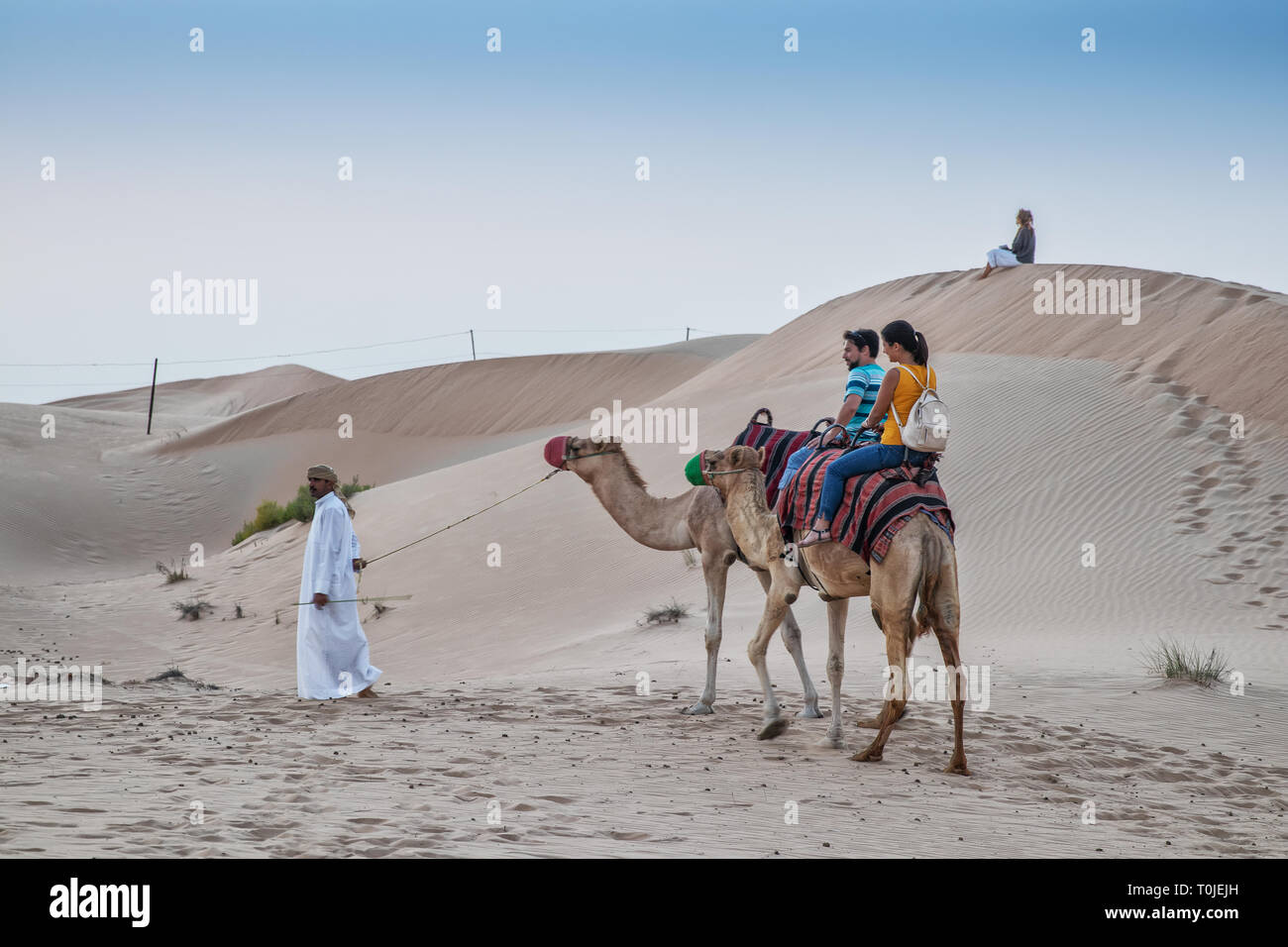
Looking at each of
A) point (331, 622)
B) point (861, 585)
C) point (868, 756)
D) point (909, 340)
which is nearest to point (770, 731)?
point (868, 756)

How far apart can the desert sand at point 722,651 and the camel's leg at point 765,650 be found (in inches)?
6.7

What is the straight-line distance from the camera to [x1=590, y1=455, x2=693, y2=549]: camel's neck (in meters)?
9.77

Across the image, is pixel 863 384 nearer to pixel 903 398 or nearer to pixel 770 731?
pixel 903 398

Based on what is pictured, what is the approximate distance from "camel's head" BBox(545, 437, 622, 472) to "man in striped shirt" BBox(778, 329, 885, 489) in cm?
162

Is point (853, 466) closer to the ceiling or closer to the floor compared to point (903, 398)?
closer to the floor

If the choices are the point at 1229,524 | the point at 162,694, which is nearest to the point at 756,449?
the point at 162,694

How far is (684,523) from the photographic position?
9703mm

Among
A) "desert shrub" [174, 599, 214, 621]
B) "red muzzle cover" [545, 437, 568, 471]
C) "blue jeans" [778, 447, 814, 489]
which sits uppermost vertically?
"red muzzle cover" [545, 437, 568, 471]

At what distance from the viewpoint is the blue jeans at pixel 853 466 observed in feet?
25.4

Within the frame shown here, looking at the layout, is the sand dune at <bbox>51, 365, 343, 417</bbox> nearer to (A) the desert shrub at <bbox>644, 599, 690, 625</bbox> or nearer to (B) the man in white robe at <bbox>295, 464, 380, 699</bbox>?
(A) the desert shrub at <bbox>644, 599, 690, 625</bbox>

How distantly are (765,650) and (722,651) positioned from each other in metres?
5.15

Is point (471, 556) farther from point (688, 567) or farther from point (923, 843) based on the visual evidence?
point (923, 843)

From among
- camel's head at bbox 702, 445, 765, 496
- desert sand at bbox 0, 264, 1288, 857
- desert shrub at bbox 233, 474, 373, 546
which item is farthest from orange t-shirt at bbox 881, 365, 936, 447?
desert shrub at bbox 233, 474, 373, 546

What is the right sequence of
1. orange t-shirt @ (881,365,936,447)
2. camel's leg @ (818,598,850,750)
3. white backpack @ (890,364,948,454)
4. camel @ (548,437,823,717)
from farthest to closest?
camel @ (548,437,823,717)
camel's leg @ (818,598,850,750)
orange t-shirt @ (881,365,936,447)
white backpack @ (890,364,948,454)
